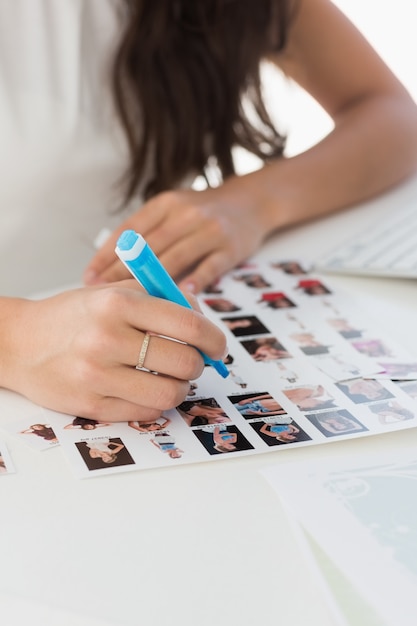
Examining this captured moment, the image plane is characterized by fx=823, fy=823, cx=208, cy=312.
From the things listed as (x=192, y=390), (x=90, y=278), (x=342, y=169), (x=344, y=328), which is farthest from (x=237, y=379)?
(x=342, y=169)

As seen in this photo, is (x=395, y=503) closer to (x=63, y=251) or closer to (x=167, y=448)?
(x=167, y=448)

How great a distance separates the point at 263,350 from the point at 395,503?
9.3 inches

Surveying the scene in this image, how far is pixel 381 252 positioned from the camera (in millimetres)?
Answer: 929

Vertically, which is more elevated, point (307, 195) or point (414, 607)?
point (307, 195)

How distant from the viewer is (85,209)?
1160 mm

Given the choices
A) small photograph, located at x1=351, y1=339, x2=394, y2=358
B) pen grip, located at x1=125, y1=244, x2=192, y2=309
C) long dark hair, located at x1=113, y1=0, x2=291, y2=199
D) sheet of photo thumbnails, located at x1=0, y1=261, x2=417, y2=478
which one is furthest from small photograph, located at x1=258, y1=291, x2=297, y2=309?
long dark hair, located at x1=113, y1=0, x2=291, y2=199

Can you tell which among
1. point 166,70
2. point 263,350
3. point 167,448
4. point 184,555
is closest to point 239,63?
point 166,70

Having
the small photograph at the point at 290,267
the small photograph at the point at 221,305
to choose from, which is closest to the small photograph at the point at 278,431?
the small photograph at the point at 221,305

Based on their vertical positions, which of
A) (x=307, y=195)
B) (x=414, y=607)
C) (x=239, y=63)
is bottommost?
(x=414, y=607)

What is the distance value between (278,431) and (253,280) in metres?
0.32

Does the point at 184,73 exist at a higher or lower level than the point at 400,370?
higher

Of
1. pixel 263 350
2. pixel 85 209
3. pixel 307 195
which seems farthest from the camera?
pixel 85 209

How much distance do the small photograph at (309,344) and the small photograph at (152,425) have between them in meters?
0.16

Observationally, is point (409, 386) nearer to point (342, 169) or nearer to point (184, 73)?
point (342, 169)
